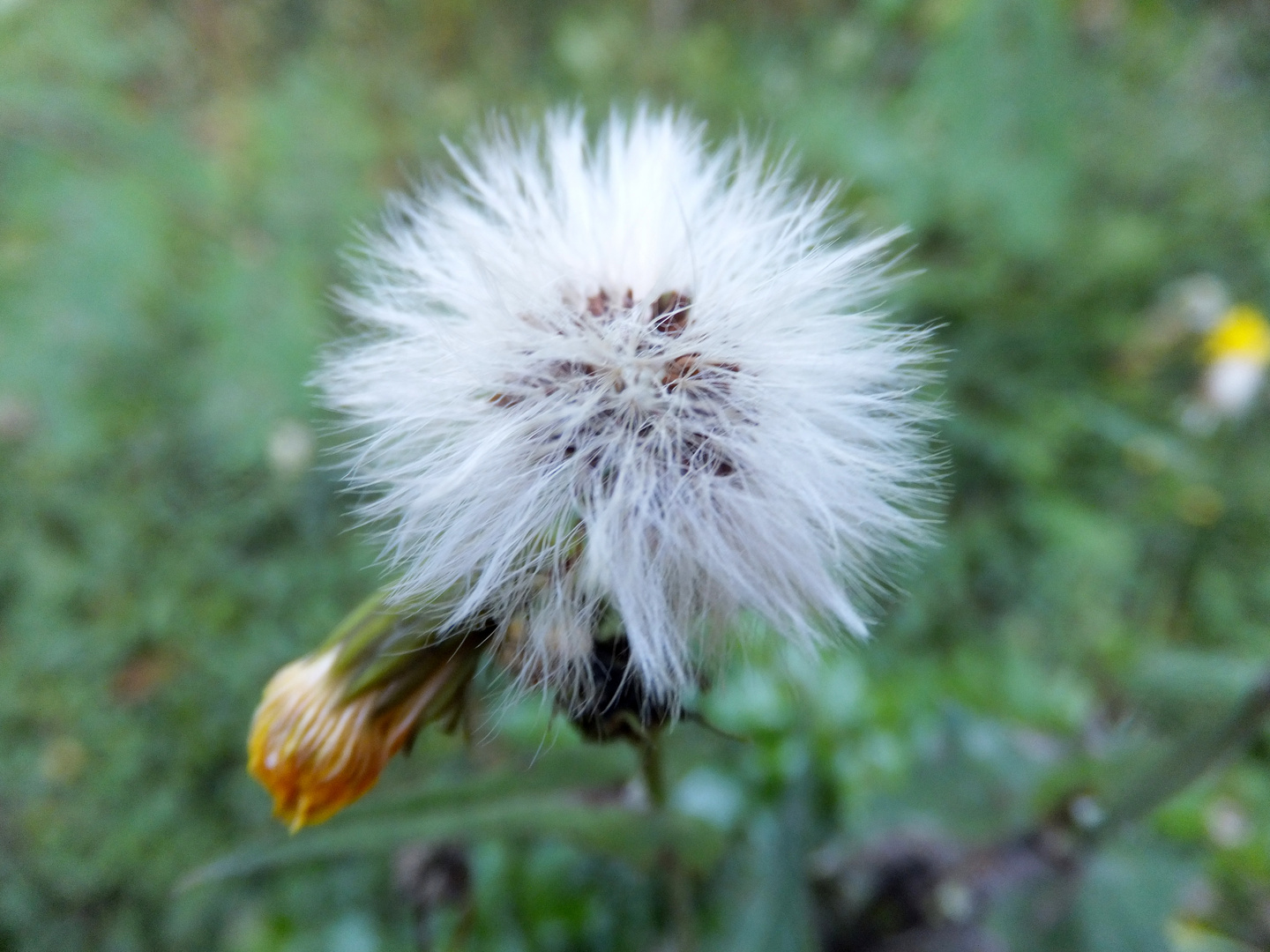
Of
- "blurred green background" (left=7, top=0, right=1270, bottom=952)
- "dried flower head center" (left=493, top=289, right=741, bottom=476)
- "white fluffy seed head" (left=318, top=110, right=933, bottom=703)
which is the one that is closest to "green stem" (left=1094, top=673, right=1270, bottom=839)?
"blurred green background" (left=7, top=0, right=1270, bottom=952)

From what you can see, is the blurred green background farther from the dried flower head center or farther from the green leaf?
the dried flower head center

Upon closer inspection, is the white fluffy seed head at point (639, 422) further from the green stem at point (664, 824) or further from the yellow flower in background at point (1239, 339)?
the yellow flower in background at point (1239, 339)

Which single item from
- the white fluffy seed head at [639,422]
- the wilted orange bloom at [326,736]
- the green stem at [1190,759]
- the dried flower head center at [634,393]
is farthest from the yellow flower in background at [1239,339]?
the wilted orange bloom at [326,736]

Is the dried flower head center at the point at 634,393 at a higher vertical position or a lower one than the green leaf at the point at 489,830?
higher

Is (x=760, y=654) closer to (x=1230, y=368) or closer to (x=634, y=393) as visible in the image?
(x=634, y=393)

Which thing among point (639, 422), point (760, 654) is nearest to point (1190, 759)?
point (760, 654)

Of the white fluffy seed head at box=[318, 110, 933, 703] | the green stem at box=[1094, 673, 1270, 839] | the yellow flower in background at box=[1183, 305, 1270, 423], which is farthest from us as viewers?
the yellow flower in background at box=[1183, 305, 1270, 423]
